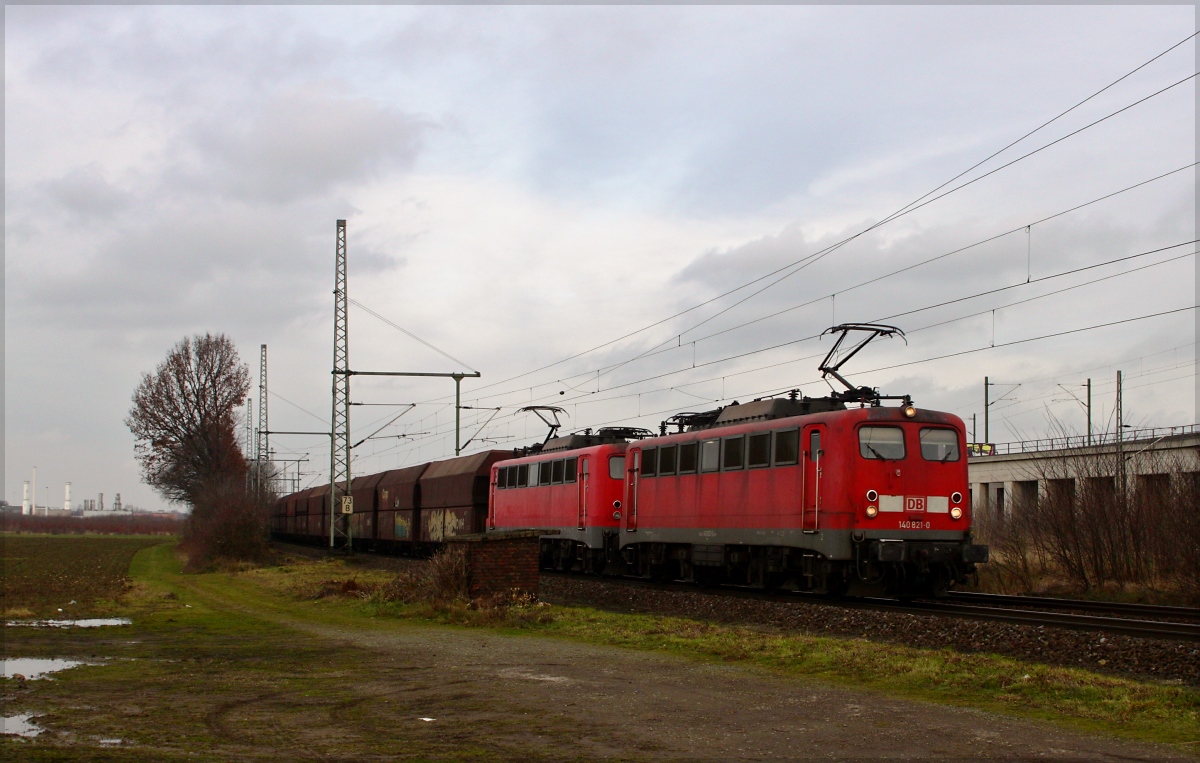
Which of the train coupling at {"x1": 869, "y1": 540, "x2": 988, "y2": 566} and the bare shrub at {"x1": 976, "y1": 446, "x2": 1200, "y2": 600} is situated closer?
the train coupling at {"x1": 869, "y1": 540, "x2": 988, "y2": 566}

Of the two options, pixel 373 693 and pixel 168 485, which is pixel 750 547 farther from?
pixel 168 485

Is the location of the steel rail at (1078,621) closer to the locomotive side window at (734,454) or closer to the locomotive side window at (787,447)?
→ the locomotive side window at (787,447)

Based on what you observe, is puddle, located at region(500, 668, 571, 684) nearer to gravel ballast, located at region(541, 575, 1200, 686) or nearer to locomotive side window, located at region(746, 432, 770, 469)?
gravel ballast, located at region(541, 575, 1200, 686)

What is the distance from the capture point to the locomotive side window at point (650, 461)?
992 inches

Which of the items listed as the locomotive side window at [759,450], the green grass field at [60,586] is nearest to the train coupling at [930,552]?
the locomotive side window at [759,450]

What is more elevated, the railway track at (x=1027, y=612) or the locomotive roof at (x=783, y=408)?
the locomotive roof at (x=783, y=408)

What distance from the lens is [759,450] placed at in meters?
20.7

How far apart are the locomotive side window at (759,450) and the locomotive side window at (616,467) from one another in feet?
23.1

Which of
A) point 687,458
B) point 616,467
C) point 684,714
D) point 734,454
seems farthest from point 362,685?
point 616,467

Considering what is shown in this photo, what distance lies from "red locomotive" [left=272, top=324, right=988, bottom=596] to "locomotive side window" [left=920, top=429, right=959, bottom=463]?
24 mm

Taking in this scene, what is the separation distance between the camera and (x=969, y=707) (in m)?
9.72

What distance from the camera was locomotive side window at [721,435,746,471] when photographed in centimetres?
2133

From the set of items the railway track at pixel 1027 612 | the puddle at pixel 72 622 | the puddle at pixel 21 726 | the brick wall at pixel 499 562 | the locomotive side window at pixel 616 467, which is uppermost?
the locomotive side window at pixel 616 467

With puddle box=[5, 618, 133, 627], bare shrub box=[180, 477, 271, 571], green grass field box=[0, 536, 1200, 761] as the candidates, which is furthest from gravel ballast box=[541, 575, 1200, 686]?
bare shrub box=[180, 477, 271, 571]
